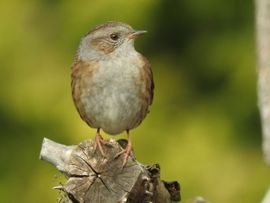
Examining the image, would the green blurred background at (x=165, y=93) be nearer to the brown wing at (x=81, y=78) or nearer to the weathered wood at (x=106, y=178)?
the brown wing at (x=81, y=78)

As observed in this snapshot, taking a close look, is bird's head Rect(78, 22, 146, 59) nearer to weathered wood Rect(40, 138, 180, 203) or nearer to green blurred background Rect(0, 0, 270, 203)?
weathered wood Rect(40, 138, 180, 203)

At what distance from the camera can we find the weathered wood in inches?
194

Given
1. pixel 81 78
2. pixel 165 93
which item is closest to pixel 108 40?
pixel 81 78

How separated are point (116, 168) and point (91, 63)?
1.38 meters

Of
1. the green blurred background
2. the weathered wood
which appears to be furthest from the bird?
the green blurred background

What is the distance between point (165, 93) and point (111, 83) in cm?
235

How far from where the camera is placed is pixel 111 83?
242 inches

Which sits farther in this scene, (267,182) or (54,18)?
(54,18)

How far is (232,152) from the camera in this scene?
27.0 ft

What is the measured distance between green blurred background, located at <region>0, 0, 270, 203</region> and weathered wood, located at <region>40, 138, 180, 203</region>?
299cm

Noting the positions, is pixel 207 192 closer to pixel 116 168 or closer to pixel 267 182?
pixel 267 182

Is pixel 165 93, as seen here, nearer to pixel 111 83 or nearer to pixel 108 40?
pixel 108 40

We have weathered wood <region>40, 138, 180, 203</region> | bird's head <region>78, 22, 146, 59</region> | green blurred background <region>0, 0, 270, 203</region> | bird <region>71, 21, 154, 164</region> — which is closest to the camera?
weathered wood <region>40, 138, 180, 203</region>

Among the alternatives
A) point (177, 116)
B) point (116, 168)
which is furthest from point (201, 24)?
point (116, 168)
